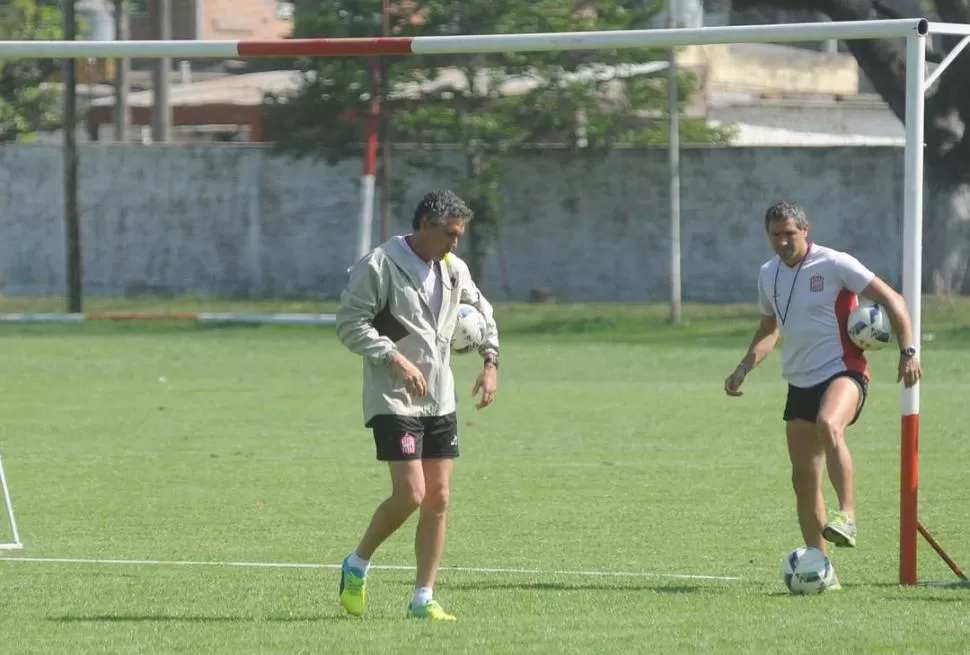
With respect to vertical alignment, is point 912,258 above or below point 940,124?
below

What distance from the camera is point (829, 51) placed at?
208 feet

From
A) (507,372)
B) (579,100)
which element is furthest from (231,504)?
(579,100)

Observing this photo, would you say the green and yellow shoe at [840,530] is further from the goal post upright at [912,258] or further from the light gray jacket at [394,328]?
the light gray jacket at [394,328]

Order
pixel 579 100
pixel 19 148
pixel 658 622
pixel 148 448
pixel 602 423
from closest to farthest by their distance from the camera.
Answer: pixel 658 622, pixel 148 448, pixel 602 423, pixel 579 100, pixel 19 148

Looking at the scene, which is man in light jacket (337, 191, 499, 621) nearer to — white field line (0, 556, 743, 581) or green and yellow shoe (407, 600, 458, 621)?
green and yellow shoe (407, 600, 458, 621)

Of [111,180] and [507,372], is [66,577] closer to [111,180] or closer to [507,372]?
[507,372]

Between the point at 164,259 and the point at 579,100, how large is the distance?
9.86 m

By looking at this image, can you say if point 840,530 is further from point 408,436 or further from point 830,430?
point 408,436

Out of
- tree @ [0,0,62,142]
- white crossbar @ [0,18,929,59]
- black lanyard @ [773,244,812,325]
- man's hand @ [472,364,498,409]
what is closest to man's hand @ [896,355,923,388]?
black lanyard @ [773,244,812,325]

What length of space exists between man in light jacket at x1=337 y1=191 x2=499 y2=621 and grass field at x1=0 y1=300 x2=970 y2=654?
0.41 meters

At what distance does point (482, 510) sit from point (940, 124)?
22.0 m

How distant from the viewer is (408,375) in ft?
27.6

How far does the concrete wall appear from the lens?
36875mm

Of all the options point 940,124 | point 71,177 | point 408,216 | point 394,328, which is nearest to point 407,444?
point 394,328
